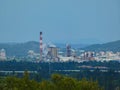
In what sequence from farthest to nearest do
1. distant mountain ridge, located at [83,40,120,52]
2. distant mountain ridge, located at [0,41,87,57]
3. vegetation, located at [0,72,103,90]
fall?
distant mountain ridge, located at [83,40,120,52] < distant mountain ridge, located at [0,41,87,57] < vegetation, located at [0,72,103,90]

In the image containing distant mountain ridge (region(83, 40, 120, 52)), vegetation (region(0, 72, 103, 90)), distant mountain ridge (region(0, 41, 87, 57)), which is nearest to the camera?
vegetation (region(0, 72, 103, 90))

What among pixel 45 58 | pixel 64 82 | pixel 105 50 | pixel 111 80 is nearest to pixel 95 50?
pixel 105 50

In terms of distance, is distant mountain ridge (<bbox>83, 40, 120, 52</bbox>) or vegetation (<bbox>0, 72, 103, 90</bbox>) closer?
vegetation (<bbox>0, 72, 103, 90</bbox>)

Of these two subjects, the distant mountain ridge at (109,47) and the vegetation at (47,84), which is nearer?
the vegetation at (47,84)

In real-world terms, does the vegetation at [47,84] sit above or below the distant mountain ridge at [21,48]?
below

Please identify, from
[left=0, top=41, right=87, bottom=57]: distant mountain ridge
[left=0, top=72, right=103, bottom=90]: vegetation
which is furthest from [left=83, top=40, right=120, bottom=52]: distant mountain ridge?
[left=0, top=72, right=103, bottom=90]: vegetation

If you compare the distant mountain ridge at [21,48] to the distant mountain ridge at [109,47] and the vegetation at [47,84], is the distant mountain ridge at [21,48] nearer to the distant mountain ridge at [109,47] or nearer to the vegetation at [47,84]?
the distant mountain ridge at [109,47]

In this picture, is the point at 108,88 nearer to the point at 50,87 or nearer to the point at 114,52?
the point at 50,87

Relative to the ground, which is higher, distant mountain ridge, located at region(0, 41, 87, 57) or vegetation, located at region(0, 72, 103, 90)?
distant mountain ridge, located at region(0, 41, 87, 57)

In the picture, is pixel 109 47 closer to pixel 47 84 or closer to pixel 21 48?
pixel 21 48

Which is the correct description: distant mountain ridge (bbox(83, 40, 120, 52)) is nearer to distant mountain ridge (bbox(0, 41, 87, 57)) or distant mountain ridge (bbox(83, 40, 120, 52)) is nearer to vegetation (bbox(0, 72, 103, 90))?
distant mountain ridge (bbox(0, 41, 87, 57))

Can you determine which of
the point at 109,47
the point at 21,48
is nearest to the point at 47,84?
the point at 109,47

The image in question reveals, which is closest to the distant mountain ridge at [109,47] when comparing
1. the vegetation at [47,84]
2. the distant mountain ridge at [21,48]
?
the distant mountain ridge at [21,48]
